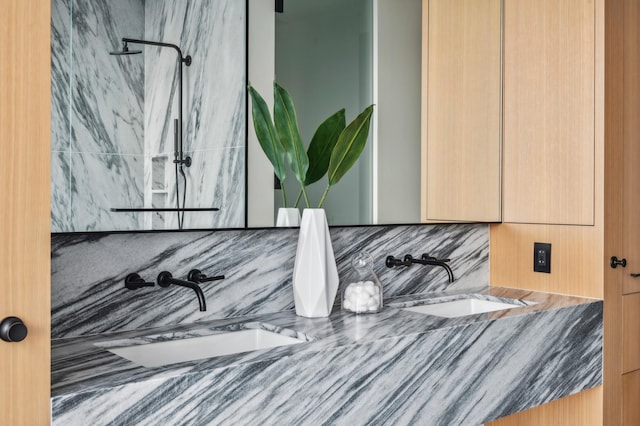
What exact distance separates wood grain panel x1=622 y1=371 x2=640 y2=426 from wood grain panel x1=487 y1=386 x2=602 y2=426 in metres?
0.15

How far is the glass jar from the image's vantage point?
1929 millimetres

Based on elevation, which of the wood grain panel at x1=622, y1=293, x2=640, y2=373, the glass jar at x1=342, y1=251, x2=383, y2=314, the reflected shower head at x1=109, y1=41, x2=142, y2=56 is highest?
the reflected shower head at x1=109, y1=41, x2=142, y2=56

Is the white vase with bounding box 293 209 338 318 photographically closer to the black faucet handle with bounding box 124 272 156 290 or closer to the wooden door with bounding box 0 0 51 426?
the black faucet handle with bounding box 124 272 156 290

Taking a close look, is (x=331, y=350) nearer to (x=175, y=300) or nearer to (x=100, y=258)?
(x=175, y=300)

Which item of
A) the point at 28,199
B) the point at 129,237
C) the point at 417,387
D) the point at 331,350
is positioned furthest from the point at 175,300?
the point at 28,199

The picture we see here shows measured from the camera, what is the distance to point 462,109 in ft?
8.19

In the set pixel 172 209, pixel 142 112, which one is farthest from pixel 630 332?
pixel 142 112

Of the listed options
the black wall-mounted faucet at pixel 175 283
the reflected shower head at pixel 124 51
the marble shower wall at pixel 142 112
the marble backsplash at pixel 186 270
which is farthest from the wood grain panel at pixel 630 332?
the reflected shower head at pixel 124 51

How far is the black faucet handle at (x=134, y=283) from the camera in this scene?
166 centimetres

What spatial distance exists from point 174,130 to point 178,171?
106 millimetres

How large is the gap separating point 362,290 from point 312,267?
0.17 meters

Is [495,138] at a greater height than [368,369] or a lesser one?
greater

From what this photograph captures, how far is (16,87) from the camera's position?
3.37ft

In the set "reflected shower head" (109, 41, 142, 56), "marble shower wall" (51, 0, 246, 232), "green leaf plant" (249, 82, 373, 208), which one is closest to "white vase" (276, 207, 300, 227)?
"green leaf plant" (249, 82, 373, 208)
